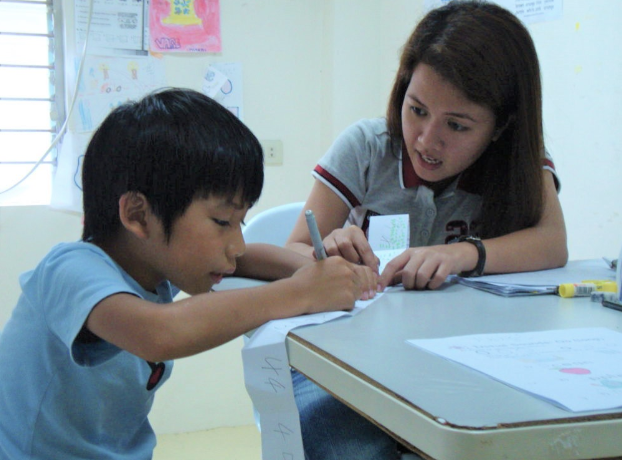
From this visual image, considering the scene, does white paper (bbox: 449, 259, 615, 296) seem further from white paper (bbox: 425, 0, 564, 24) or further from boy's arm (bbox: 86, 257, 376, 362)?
white paper (bbox: 425, 0, 564, 24)

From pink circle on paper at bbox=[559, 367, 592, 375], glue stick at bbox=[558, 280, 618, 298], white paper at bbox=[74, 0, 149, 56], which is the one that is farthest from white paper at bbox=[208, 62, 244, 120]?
pink circle on paper at bbox=[559, 367, 592, 375]

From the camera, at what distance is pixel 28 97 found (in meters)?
2.21

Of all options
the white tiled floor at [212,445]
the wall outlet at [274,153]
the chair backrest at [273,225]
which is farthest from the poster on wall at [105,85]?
the white tiled floor at [212,445]

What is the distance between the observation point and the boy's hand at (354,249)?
96 cm

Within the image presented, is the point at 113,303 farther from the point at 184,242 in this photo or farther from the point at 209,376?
the point at 209,376

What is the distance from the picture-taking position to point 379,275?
0.94m

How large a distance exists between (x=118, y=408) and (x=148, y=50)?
165 cm

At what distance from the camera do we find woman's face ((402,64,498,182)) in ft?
3.66

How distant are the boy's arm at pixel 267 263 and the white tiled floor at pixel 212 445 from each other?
1338 millimetres

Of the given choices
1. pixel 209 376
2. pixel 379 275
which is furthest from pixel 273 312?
pixel 209 376

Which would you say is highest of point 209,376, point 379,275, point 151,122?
point 151,122

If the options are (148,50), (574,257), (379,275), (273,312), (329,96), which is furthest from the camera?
(329,96)

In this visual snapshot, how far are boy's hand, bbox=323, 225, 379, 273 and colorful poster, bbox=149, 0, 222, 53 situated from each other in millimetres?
1505

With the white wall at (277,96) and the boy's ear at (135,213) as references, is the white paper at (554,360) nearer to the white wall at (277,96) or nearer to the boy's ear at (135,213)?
the boy's ear at (135,213)
